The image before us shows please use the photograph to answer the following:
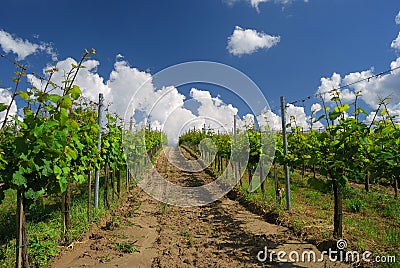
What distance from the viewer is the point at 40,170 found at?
3.22 m

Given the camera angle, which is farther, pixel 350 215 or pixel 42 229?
pixel 350 215

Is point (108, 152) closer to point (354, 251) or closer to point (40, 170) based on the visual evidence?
point (40, 170)

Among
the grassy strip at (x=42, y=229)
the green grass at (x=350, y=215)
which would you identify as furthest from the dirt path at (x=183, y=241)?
the green grass at (x=350, y=215)

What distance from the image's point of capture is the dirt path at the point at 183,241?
187 inches

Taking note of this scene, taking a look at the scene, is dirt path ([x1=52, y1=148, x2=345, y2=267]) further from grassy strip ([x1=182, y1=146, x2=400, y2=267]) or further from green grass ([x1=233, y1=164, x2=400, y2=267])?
green grass ([x1=233, y1=164, x2=400, y2=267])

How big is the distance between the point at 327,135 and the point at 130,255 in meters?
4.10

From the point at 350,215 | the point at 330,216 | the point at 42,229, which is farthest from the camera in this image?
the point at 350,215

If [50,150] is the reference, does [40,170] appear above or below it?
below

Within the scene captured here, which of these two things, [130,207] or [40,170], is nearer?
[40,170]

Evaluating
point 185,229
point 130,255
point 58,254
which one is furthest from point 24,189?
point 185,229

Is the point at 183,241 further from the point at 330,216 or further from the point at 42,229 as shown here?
the point at 330,216

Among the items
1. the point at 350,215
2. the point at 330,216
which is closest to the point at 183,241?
the point at 330,216

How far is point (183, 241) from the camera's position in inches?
231

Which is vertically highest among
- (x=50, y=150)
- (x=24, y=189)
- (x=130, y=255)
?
(x=50, y=150)
